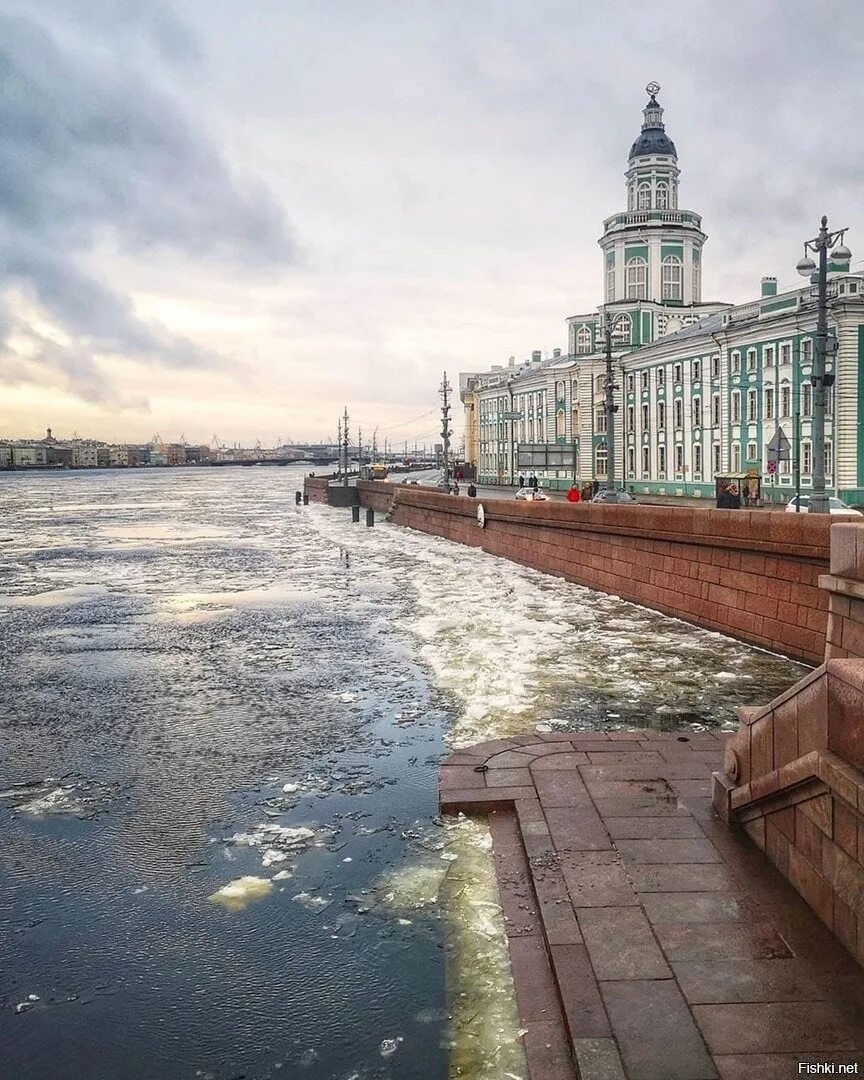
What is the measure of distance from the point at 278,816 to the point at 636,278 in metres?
62.8

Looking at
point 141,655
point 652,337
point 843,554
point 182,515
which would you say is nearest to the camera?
point 843,554

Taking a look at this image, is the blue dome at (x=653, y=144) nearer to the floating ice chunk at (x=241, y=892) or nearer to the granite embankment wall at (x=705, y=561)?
the granite embankment wall at (x=705, y=561)

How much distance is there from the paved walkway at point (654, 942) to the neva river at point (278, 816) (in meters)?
0.25

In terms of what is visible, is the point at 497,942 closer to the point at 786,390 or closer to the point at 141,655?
the point at 141,655

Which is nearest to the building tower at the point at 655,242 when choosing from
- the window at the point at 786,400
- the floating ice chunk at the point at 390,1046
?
the window at the point at 786,400

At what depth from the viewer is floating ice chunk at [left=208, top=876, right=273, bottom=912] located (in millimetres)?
5637

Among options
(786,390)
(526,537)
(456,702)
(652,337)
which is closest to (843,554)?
(456,702)

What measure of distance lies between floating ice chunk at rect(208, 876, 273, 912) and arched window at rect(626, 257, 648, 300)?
205 feet

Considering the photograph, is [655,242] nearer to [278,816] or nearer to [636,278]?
[636,278]

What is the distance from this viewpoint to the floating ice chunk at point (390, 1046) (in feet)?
13.8

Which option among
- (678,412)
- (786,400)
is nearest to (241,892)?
(786,400)

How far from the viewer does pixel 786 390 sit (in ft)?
129

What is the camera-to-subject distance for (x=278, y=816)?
277 inches

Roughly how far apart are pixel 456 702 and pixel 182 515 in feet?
163
